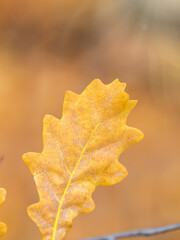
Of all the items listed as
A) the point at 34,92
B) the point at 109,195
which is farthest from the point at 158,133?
the point at 34,92

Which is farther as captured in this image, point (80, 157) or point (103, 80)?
point (103, 80)

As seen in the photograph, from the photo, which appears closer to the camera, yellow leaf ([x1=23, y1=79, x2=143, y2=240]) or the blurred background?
yellow leaf ([x1=23, y1=79, x2=143, y2=240])

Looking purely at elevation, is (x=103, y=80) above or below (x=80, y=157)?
above

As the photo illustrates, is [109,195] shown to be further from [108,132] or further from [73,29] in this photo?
[108,132]

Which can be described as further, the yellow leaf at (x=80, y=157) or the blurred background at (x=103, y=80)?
the blurred background at (x=103, y=80)
